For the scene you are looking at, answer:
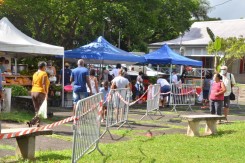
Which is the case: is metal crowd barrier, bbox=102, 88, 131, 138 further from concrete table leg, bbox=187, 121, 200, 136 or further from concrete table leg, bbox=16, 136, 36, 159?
concrete table leg, bbox=16, 136, 36, 159

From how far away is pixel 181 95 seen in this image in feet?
57.7

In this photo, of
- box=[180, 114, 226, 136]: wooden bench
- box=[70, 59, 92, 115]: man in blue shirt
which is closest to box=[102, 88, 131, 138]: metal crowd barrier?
box=[70, 59, 92, 115]: man in blue shirt

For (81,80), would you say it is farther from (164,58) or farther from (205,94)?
(205,94)

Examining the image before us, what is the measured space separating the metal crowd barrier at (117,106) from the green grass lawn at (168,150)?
1.22ft

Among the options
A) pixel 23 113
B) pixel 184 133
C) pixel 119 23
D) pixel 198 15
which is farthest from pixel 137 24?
pixel 198 15

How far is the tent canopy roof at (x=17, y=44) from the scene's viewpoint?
14.9 meters

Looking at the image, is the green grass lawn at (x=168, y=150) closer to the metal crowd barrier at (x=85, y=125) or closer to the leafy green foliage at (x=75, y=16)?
the metal crowd barrier at (x=85, y=125)

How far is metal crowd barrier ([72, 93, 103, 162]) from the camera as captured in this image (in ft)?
19.7

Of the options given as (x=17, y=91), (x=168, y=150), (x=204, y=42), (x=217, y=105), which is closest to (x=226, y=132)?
(x=217, y=105)

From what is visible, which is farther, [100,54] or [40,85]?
[100,54]

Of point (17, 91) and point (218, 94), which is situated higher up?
point (218, 94)

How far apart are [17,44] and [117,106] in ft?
19.4

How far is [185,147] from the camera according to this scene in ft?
29.6

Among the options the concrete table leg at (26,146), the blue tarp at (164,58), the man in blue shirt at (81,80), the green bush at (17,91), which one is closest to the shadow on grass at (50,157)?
the concrete table leg at (26,146)
